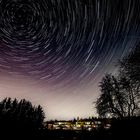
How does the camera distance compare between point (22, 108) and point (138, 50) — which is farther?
point (22, 108)

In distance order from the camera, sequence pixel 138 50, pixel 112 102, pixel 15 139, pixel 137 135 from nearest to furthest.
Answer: pixel 15 139, pixel 137 135, pixel 138 50, pixel 112 102

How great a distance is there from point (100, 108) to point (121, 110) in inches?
123

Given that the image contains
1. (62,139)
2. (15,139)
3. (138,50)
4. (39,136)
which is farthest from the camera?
(138,50)

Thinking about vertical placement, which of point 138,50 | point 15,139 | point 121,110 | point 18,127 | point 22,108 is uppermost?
point 22,108

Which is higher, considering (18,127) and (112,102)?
(112,102)

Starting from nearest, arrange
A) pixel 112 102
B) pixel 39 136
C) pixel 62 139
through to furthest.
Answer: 1. pixel 39 136
2. pixel 62 139
3. pixel 112 102

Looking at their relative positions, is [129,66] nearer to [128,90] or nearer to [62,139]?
[128,90]

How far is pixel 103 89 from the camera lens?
29.5 meters

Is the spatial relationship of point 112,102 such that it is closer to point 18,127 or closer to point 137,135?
point 137,135

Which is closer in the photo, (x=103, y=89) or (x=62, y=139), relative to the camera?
(x=62, y=139)

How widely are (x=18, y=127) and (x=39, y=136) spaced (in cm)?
253

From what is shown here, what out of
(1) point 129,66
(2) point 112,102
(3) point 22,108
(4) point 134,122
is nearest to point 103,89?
(2) point 112,102

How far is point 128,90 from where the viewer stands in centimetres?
2588

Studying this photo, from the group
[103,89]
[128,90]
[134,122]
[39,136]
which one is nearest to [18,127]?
[39,136]
